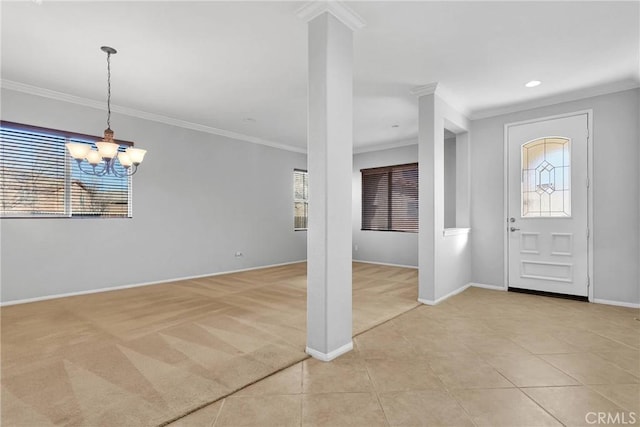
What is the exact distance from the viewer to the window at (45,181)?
407 cm

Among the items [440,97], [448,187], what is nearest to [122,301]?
[440,97]

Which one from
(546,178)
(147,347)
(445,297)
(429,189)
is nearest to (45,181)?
(147,347)

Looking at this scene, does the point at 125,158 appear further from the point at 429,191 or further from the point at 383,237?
the point at 383,237

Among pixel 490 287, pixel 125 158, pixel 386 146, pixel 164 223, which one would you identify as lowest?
pixel 490 287

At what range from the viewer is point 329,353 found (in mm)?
2475

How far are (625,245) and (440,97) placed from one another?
299 centimetres

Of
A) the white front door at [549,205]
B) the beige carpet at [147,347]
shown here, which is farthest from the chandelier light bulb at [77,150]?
the white front door at [549,205]

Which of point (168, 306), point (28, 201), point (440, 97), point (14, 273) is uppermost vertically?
point (440, 97)

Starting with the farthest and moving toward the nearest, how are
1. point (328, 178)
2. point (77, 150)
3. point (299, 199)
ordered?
point (299, 199) → point (77, 150) → point (328, 178)

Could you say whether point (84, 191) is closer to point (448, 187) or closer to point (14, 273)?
point (14, 273)

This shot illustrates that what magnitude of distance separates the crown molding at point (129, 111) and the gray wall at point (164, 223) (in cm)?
8

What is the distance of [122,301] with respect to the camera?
421 centimetres

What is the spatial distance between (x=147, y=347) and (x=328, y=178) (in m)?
2.12

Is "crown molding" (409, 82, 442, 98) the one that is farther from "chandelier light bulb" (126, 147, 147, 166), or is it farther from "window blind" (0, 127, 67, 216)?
Result: "window blind" (0, 127, 67, 216)
